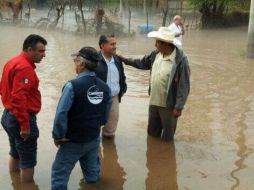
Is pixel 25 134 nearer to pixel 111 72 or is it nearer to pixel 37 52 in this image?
pixel 37 52

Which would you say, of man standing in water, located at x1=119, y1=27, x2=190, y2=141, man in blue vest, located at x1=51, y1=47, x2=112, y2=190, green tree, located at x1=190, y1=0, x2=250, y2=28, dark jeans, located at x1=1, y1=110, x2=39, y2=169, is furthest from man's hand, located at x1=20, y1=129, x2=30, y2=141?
green tree, located at x1=190, y1=0, x2=250, y2=28

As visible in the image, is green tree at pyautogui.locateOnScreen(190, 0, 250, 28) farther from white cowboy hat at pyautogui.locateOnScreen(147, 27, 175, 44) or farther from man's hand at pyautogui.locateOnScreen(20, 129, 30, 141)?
man's hand at pyautogui.locateOnScreen(20, 129, 30, 141)

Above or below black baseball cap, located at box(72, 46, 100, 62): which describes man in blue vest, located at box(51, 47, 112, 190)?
below

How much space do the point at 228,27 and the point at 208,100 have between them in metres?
21.4

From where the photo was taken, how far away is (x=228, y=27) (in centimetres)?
2962

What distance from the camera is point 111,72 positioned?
623 centimetres

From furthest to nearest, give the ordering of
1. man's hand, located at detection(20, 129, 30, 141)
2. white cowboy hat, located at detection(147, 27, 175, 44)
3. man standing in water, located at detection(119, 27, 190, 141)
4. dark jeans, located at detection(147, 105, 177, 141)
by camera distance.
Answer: dark jeans, located at detection(147, 105, 177, 141) → man standing in water, located at detection(119, 27, 190, 141) → white cowboy hat, located at detection(147, 27, 175, 44) → man's hand, located at detection(20, 129, 30, 141)

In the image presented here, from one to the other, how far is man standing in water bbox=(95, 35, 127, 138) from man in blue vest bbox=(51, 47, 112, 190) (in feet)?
4.79

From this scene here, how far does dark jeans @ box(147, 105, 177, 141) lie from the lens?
6.45 meters

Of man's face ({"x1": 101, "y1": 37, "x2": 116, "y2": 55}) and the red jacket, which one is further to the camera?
man's face ({"x1": 101, "y1": 37, "x2": 116, "y2": 55})

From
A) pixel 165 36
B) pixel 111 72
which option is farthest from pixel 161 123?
pixel 165 36

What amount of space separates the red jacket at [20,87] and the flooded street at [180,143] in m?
1.00

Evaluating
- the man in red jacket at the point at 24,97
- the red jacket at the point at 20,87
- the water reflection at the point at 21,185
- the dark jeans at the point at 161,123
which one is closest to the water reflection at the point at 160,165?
the dark jeans at the point at 161,123

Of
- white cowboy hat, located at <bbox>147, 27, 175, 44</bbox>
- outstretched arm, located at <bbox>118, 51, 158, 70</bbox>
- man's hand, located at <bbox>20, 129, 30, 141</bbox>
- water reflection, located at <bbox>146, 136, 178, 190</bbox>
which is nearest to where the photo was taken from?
man's hand, located at <bbox>20, 129, 30, 141</bbox>
